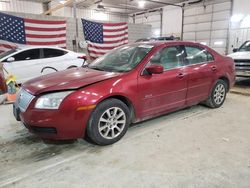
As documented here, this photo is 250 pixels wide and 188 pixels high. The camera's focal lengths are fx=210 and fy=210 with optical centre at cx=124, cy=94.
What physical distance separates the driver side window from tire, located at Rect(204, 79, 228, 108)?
3.58ft

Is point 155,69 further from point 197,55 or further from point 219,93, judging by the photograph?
point 219,93

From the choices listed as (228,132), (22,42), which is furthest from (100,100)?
(22,42)

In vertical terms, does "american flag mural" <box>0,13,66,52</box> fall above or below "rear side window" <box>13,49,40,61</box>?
above

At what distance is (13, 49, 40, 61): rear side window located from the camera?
5805 mm

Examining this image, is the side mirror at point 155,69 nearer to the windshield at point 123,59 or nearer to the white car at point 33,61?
the windshield at point 123,59

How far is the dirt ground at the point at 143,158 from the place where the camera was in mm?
1970

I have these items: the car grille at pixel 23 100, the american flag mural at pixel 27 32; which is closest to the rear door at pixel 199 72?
the car grille at pixel 23 100

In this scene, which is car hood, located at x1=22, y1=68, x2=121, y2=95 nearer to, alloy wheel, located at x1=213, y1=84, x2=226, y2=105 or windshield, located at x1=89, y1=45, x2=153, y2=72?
windshield, located at x1=89, y1=45, x2=153, y2=72

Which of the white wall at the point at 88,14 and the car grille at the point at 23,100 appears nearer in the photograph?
the car grille at the point at 23,100

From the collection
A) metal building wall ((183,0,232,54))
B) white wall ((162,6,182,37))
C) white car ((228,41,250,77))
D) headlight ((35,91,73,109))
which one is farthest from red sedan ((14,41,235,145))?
white wall ((162,6,182,37))

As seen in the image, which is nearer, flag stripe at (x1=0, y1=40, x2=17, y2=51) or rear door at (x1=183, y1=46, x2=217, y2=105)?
rear door at (x1=183, y1=46, x2=217, y2=105)

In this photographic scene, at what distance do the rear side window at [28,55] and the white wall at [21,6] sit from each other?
10498 mm

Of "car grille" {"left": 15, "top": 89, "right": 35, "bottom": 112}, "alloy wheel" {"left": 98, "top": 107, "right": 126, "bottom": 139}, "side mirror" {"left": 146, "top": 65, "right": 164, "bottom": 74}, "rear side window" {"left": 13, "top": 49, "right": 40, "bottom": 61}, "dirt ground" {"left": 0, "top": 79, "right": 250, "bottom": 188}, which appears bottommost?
"dirt ground" {"left": 0, "top": 79, "right": 250, "bottom": 188}

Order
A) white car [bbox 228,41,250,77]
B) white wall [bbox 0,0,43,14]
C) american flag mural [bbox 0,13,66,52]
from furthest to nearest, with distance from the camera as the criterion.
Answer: white wall [bbox 0,0,43,14], american flag mural [bbox 0,13,66,52], white car [bbox 228,41,250,77]
